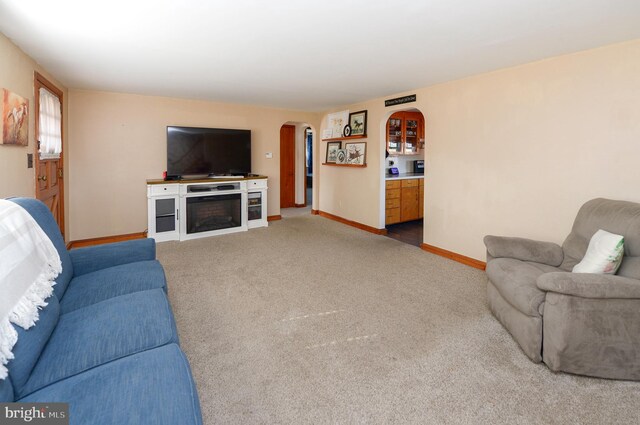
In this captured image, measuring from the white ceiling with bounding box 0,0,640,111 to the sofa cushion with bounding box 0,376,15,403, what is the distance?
7.24 ft

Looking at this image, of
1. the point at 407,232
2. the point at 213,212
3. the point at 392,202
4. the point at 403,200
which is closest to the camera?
the point at 213,212

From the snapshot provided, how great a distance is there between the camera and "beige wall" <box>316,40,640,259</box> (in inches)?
114

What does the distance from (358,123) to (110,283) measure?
4.80 m

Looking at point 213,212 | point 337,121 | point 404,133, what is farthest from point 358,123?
point 213,212

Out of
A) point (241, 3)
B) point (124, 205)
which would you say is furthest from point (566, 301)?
point (124, 205)

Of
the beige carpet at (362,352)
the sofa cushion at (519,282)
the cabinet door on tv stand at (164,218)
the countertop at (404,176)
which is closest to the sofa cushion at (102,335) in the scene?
the beige carpet at (362,352)

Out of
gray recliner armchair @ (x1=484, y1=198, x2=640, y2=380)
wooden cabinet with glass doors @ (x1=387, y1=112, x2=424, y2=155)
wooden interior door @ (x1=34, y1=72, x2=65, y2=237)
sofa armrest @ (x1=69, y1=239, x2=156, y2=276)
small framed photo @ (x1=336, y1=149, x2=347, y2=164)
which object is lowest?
gray recliner armchair @ (x1=484, y1=198, x2=640, y2=380)

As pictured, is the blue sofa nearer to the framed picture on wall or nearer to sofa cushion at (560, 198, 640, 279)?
sofa cushion at (560, 198, 640, 279)

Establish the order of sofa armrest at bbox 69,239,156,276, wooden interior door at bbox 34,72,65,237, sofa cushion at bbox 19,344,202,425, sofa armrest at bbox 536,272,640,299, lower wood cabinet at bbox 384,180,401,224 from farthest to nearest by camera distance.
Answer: lower wood cabinet at bbox 384,180,401,224
wooden interior door at bbox 34,72,65,237
sofa armrest at bbox 69,239,156,276
sofa armrest at bbox 536,272,640,299
sofa cushion at bbox 19,344,202,425

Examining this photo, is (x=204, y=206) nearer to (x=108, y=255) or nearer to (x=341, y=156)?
(x=341, y=156)

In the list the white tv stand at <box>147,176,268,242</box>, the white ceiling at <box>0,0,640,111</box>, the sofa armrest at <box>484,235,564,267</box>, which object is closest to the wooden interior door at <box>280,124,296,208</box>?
the white tv stand at <box>147,176,268,242</box>

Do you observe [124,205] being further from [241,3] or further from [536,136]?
[536,136]

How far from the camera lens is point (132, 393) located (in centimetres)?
120

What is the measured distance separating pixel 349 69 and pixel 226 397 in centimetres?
335
